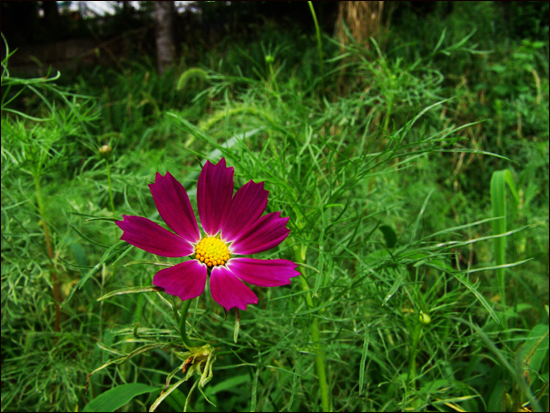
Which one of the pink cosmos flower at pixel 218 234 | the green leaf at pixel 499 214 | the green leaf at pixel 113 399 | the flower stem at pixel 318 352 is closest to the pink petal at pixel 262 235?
the pink cosmos flower at pixel 218 234

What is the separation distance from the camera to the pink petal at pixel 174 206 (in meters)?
0.35

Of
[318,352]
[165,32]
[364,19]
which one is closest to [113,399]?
[318,352]

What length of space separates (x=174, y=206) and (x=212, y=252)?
0.05 m

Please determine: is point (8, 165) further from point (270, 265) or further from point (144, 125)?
point (144, 125)

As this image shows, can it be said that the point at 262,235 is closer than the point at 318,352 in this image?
Yes

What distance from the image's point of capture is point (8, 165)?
2.26 feet

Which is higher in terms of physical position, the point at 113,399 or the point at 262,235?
the point at 262,235

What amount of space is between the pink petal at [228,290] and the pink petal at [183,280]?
0.01m

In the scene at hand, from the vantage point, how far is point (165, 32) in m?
2.27

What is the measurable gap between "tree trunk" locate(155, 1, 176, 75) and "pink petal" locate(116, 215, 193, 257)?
86.1 inches

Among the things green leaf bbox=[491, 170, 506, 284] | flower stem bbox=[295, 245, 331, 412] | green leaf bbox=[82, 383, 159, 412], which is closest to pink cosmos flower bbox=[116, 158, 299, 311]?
flower stem bbox=[295, 245, 331, 412]

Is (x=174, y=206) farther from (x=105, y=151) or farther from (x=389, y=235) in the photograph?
(x=389, y=235)

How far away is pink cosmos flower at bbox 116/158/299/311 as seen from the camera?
0.32 meters

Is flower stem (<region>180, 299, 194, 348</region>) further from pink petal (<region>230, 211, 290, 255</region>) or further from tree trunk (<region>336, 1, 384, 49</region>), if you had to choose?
tree trunk (<region>336, 1, 384, 49</region>)
